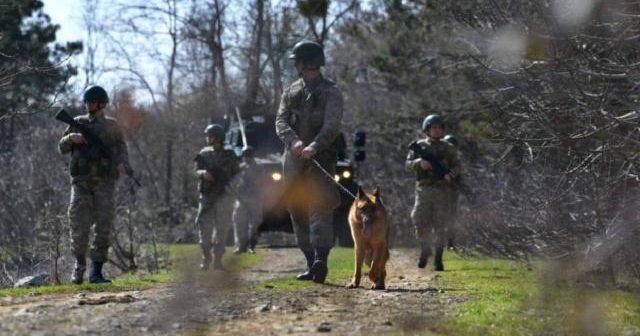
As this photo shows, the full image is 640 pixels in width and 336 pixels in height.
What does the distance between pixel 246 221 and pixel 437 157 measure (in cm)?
720

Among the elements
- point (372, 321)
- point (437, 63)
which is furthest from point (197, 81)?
point (372, 321)

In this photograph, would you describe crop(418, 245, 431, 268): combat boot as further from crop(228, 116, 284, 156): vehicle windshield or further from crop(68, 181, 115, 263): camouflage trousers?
crop(228, 116, 284, 156): vehicle windshield

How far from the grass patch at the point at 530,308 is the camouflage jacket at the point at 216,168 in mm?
3597

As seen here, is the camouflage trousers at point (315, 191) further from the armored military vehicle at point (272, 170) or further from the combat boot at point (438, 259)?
the armored military vehicle at point (272, 170)

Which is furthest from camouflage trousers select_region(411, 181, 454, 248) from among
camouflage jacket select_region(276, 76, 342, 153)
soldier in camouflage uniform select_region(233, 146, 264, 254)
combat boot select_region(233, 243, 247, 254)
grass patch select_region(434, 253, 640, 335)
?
combat boot select_region(233, 243, 247, 254)

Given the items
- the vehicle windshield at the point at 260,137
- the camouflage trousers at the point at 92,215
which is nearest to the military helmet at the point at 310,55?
the camouflage trousers at the point at 92,215

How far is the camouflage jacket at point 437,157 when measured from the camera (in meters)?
14.7

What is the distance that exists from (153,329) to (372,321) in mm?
1609

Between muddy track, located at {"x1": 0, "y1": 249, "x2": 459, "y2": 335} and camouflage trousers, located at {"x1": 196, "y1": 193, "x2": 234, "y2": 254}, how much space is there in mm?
4710

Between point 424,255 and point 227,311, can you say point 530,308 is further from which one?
point 424,255

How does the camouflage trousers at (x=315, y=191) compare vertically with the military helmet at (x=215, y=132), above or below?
below

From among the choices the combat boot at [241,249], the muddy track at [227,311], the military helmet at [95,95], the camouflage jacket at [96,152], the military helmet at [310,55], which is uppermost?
the military helmet at [310,55]

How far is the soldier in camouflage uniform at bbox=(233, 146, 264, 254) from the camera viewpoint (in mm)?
20781


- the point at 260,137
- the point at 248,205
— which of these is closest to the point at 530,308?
the point at 248,205
